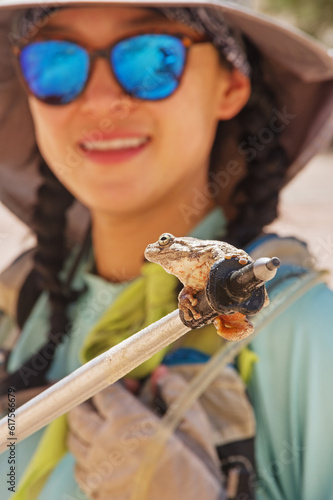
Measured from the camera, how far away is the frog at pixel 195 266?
376 millimetres

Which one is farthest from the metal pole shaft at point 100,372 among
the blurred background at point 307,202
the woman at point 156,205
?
the blurred background at point 307,202

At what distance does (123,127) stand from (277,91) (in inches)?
15.8

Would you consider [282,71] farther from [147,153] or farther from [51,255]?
[51,255]

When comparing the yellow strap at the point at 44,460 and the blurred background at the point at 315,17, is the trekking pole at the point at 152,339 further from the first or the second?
the blurred background at the point at 315,17

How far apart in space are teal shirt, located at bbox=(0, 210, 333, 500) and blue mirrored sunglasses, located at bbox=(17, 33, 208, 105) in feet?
1.35

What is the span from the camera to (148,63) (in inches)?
44.0

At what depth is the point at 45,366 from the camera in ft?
4.10

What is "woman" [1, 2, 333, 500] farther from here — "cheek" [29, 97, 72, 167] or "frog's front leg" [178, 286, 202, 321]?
"frog's front leg" [178, 286, 202, 321]

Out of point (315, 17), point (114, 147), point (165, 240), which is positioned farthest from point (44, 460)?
point (315, 17)

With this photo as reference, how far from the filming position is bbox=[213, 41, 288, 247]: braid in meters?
1.25

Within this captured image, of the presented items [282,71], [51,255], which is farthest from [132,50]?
[51,255]

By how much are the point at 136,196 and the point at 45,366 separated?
0.37 metres

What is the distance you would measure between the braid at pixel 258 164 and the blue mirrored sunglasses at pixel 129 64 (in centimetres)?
20

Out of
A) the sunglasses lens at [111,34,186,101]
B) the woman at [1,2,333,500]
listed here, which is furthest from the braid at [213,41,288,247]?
the sunglasses lens at [111,34,186,101]
